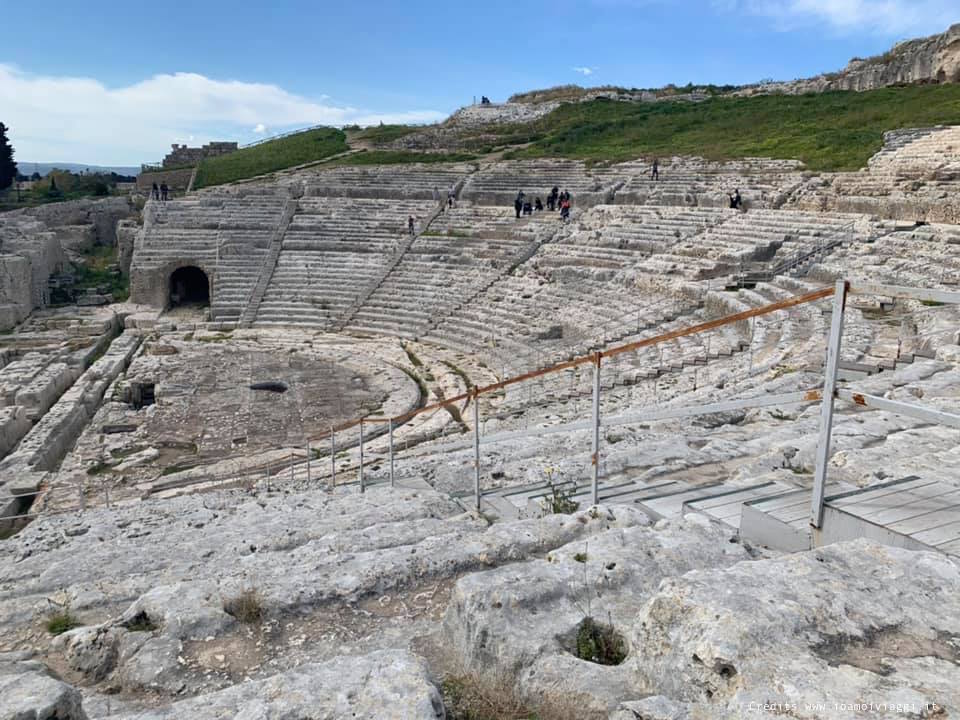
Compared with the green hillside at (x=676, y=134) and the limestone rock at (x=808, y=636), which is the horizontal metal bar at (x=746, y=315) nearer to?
the limestone rock at (x=808, y=636)

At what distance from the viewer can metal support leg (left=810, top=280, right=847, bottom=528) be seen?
3191mm

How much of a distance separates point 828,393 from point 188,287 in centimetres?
2611

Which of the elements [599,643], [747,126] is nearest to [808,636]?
[599,643]

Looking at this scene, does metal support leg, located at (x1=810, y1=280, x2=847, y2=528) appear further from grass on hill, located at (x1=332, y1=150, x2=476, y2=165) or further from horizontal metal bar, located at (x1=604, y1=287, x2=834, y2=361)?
grass on hill, located at (x1=332, y1=150, x2=476, y2=165)

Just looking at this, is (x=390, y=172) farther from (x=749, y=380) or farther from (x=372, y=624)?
(x=372, y=624)

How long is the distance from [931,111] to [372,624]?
93.6ft

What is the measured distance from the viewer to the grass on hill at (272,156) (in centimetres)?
3500

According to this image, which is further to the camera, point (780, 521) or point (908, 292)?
point (780, 521)

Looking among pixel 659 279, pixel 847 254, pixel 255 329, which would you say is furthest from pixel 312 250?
pixel 847 254

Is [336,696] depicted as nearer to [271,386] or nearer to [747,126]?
[271,386]

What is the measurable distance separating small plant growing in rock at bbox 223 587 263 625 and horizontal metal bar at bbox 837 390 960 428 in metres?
2.99

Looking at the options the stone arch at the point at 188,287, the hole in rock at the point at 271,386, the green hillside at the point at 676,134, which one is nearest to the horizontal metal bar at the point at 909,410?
the hole in rock at the point at 271,386

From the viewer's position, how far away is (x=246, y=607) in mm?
3395

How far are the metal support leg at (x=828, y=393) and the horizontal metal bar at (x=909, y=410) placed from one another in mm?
101
